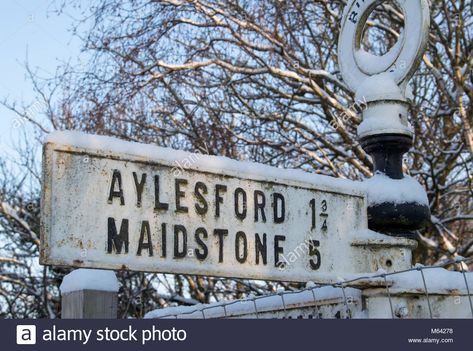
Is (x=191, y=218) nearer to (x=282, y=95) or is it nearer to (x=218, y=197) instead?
(x=218, y=197)

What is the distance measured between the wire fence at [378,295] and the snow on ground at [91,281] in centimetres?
53

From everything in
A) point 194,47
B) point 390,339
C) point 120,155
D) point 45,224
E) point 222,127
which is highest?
point 194,47

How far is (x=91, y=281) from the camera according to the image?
8.93 feet

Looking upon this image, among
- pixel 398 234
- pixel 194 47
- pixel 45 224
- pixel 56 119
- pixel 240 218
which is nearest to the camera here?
pixel 45 224

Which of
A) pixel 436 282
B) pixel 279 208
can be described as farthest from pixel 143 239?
pixel 436 282

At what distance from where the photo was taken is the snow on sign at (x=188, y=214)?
2.40 meters

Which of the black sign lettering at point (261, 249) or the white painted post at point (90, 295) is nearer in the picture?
the white painted post at point (90, 295)

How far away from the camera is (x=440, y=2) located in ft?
39.6

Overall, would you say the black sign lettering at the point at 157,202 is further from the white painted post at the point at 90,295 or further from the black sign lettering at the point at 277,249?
the black sign lettering at the point at 277,249

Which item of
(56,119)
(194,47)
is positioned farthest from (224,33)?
(56,119)

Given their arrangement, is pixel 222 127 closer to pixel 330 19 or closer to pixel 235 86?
pixel 235 86

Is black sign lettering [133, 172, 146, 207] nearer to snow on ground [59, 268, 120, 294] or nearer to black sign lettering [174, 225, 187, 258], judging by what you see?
Answer: black sign lettering [174, 225, 187, 258]

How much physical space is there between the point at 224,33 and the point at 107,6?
1694mm

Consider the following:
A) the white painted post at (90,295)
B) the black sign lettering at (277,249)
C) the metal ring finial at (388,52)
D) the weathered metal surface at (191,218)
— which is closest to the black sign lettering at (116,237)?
the weathered metal surface at (191,218)
